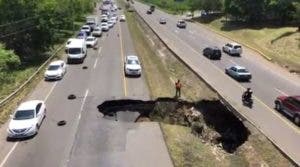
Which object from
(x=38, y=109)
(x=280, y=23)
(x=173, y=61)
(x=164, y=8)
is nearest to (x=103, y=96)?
(x=38, y=109)

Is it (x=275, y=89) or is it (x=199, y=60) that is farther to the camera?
(x=199, y=60)

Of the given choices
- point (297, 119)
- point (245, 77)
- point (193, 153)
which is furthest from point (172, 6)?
point (193, 153)

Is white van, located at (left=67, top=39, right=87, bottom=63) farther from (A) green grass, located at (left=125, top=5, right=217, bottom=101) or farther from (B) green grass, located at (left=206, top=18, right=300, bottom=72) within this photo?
(B) green grass, located at (left=206, top=18, right=300, bottom=72)

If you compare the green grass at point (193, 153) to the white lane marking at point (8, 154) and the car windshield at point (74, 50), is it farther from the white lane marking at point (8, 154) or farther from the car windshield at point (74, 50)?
the car windshield at point (74, 50)

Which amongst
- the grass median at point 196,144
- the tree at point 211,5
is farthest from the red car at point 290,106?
the tree at point 211,5

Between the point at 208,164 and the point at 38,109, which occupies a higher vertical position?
the point at 38,109

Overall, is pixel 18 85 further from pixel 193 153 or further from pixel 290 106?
pixel 290 106

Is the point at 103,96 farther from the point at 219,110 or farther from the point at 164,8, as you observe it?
the point at 164,8
